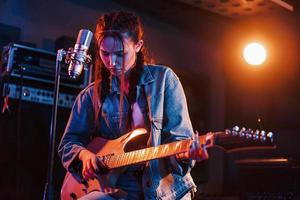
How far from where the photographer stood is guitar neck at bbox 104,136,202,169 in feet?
7.13

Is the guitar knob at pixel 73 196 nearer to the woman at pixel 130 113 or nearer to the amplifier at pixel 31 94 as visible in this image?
the woman at pixel 130 113

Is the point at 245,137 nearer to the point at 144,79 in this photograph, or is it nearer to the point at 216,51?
the point at 144,79

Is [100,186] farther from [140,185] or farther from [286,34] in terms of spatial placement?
[286,34]

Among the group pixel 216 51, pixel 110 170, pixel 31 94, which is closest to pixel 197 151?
pixel 110 170

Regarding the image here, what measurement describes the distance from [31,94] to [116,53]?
184cm

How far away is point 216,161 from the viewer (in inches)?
254

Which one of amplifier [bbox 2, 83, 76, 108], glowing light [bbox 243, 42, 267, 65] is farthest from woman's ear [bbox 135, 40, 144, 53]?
glowing light [bbox 243, 42, 267, 65]

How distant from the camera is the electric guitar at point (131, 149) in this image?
2002mm

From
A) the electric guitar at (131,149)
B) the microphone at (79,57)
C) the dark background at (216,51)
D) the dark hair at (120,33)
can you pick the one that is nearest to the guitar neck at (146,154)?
the electric guitar at (131,149)

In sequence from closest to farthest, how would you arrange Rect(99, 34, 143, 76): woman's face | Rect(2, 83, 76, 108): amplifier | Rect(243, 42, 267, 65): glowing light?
Rect(99, 34, 143, 76): woman's face → Rect(2, 83, 76, 108): amplifier → Rect(243, 42, 267, 65): glowing light

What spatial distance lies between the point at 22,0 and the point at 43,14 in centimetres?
27

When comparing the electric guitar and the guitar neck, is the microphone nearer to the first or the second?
the electric guitar

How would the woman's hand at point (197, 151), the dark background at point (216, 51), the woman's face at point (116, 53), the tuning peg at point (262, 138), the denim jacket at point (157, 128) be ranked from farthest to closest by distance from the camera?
the dark background at point (216, 51)
the woman's face at point (116, 53)
the denim jacket at point (157, 128)
the woman's hand at point (197, 151)
the tuning peg at point (262, 138)

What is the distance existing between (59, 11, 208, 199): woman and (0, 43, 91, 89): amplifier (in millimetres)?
1479
